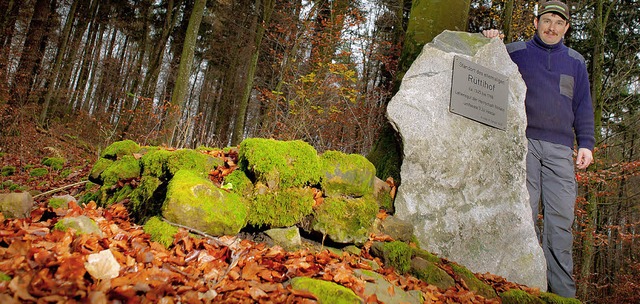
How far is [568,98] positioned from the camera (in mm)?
3717

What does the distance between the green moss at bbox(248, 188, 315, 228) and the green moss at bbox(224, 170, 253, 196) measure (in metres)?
0.11

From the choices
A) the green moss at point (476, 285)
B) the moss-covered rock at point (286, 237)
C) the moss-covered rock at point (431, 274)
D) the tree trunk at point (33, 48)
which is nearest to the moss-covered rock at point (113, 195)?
the moss-covered rock at point (286, 237)

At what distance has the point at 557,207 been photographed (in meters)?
3.51

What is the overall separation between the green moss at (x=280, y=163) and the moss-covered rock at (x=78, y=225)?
111 cm

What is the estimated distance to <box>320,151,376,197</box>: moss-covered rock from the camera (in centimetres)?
296

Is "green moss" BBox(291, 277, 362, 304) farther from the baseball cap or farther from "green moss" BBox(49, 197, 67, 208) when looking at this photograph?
the baseball cap

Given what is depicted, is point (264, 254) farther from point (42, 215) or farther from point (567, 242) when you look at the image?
point (567, 242)

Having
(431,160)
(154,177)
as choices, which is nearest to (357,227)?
(431,160)

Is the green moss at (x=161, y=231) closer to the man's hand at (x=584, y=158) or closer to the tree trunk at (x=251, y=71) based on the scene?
the man's hand at (x=584, y=158)

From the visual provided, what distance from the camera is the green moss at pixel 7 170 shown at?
644cm

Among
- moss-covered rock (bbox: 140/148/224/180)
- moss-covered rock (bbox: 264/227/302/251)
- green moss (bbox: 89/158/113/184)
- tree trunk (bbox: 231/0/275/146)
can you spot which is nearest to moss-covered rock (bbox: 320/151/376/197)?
moss-covered rock (bbox: 264/227/302/251)

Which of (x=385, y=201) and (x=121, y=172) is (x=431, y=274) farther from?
(x=121, y=172)

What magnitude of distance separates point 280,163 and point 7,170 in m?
6.90

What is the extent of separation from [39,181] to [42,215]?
4.46 meters
